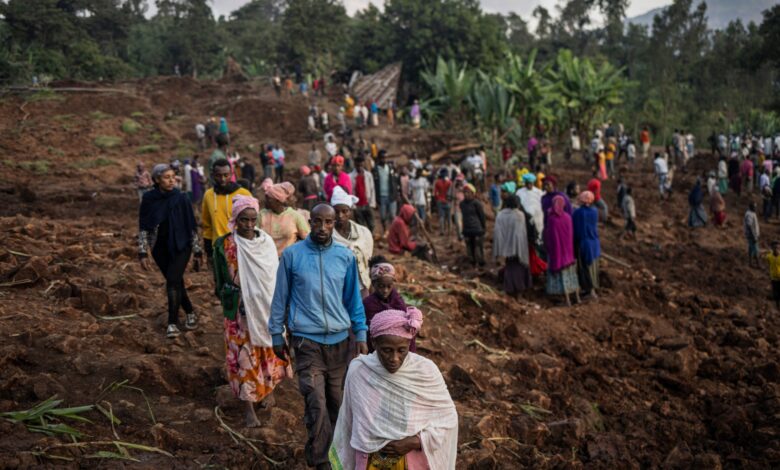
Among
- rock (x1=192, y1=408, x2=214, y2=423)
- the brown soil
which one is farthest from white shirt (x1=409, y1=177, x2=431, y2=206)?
rock (x1=192, y1=408, x2=214, y2=423)

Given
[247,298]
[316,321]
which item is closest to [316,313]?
[316,321]

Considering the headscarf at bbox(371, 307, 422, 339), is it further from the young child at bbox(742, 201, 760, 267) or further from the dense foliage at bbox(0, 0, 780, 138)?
the dense foliage at bbox(0, 0, 780, 138)

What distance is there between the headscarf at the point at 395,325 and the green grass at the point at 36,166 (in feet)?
61.3

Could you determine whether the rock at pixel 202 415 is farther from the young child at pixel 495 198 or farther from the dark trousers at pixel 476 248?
the young child at pixel 495 198

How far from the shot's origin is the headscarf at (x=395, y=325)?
3.13 meters

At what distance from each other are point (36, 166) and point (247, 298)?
17.4 metres

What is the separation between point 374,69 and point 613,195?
1693cm

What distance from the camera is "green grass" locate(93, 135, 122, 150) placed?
23.7 meters

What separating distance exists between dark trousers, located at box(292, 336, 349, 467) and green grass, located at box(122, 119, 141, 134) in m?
24.1

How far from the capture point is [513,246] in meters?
9.98

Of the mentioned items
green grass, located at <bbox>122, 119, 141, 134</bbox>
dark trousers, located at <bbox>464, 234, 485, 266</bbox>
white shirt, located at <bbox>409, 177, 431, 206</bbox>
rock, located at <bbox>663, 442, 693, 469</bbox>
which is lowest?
rock, located at <bbox>663, 442, 693, 469</bbox>

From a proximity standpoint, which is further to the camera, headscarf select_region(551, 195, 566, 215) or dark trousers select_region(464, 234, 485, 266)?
dark trousers select_region(464, 234, 485, 266)

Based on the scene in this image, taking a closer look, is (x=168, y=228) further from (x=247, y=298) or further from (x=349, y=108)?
(x=349, y=108)

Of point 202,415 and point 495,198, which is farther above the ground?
point 495,198
